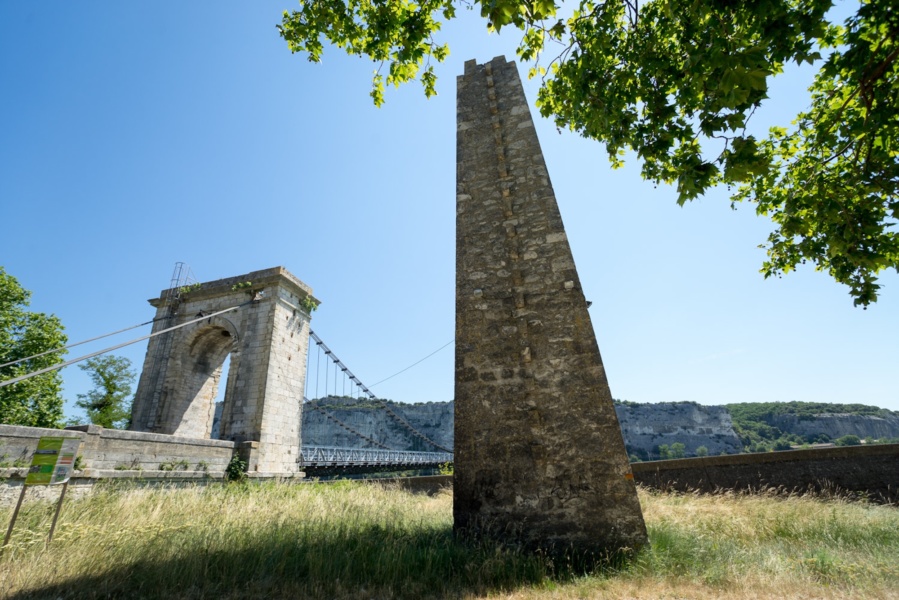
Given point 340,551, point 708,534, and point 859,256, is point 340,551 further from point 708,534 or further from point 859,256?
point 859,256

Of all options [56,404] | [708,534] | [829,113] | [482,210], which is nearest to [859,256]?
[829,113]

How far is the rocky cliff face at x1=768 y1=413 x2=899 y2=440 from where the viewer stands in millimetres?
85500

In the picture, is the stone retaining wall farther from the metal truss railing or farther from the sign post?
the metal truss railing

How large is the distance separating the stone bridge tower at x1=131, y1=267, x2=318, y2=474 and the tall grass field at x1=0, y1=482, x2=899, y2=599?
5.75 metres

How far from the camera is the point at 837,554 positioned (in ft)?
13.4

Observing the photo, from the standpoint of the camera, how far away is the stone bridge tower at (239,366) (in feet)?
37.1

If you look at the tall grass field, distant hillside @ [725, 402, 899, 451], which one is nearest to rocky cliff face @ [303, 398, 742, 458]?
distant hillside @ [725, 402, 899, 451]

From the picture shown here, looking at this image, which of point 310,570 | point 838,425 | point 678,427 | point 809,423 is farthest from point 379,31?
point 838,425

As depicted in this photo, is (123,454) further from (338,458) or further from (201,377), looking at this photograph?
(338,458)

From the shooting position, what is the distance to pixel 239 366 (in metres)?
11.9

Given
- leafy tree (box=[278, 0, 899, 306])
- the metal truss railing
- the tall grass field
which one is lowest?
the tall grass field

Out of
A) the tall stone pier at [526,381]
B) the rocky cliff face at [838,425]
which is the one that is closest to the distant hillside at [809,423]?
the rocky cliff face at [838,425]

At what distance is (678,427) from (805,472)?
95390 millimetres

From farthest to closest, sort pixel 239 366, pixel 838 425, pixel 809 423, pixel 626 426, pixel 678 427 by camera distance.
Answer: pixel 678 427 < pixel 626 426 < pixel 838 425 < pixel 809 423 < pixel 239 366
